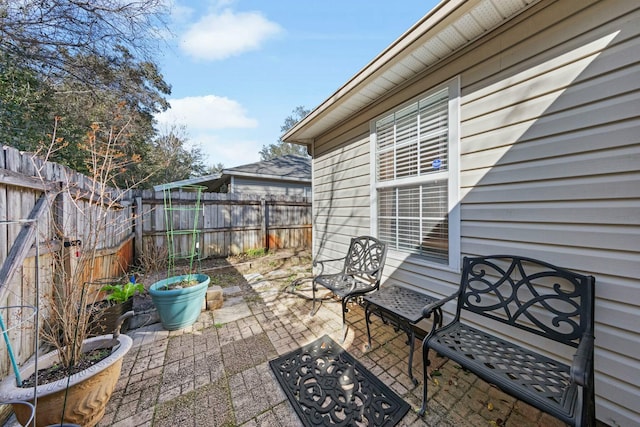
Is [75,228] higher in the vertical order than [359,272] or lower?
higher

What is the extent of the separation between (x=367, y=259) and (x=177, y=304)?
2.28 metres

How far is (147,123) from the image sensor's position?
902cm

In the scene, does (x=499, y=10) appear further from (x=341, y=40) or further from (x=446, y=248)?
(x=341, y=40)

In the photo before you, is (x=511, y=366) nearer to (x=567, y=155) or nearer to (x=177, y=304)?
(x=567, y=155)

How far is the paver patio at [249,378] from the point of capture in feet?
4.92

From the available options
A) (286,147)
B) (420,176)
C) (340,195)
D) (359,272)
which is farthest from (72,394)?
(286,147)

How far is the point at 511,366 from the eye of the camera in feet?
4.65

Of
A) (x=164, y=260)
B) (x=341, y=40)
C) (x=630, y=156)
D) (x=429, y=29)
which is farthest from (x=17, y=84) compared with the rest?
(x=630, y=156)

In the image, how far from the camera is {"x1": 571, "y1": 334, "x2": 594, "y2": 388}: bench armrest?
1.03 meters

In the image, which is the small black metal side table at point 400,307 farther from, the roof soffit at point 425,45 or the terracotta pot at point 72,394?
the roof soffit at point 425,45

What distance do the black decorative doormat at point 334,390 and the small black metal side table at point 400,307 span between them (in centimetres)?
33

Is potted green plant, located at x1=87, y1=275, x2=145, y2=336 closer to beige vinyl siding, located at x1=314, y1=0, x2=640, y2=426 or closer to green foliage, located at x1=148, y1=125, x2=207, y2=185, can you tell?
beige vinyl siding, located at x1=314, y1=0, x2=640, y2=426

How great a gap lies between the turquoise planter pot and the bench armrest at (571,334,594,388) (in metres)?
2.99

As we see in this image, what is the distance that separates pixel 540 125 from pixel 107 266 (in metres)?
4.98
